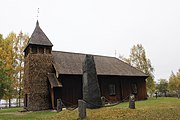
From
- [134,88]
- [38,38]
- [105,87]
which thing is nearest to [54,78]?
[38,38]

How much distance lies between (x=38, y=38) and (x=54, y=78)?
5916 mm

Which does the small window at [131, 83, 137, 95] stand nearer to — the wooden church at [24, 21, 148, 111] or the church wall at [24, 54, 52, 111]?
the wooden church at [24, 21, 148, 111]

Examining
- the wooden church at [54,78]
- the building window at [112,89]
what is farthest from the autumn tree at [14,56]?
the building window at [112,89]

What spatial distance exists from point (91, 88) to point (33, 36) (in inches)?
560

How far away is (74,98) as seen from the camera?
23.2 meters

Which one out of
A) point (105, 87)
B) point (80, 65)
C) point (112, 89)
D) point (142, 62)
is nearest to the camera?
point (105, 87)

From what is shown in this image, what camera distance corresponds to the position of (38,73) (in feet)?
75.2

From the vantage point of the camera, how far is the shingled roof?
23.6 meters

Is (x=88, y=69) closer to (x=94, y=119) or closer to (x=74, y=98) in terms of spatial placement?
(x=94, y=119)

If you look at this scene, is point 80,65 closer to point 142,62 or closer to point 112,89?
point 112,89

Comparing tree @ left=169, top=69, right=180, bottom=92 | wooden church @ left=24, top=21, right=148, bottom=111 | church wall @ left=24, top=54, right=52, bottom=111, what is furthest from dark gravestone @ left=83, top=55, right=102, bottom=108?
tree @ left=169, top=69, right=180, bottom=92

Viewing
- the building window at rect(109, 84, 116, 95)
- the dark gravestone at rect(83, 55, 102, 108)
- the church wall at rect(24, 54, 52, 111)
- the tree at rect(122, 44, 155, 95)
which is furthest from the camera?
the tree at rect(122, 44, 155, 95)

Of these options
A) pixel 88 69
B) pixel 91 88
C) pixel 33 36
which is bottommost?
pixel 91 88

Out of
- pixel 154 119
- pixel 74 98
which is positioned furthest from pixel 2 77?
pixel 154 119
